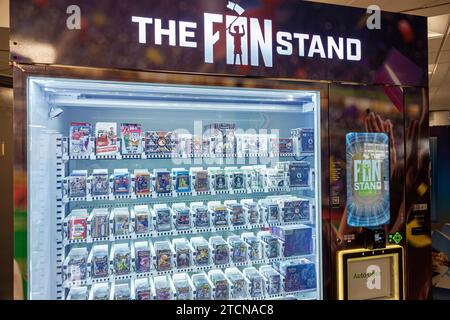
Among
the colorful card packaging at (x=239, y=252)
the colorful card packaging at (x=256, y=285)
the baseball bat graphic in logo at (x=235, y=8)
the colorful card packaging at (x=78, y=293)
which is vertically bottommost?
the colorful card packaging at (x=256, y=285)

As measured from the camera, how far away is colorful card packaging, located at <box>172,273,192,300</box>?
196 cm

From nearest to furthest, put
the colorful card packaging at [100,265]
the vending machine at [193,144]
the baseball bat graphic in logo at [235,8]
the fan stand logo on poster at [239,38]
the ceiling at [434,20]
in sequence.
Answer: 1. the vending machine at [193,144]
2. the fan stand logo on poster at [239,38]
3. the baseball bat graphic in logo at [235,8]
4. the colorful card packaging at [100,265]
5. the ceiling at [434,20]

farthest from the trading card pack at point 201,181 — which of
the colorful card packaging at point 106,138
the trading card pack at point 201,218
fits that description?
the colorful card packaging at point 106,138

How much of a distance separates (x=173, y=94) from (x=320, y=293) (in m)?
1.64

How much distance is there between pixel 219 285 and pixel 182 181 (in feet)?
2.65

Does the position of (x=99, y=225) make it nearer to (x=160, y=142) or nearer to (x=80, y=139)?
(x=80, y=139)

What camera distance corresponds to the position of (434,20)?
3.61 metres

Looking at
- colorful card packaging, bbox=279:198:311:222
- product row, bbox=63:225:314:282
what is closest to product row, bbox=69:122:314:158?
colorful card packaging, bbox=279:198:311:222

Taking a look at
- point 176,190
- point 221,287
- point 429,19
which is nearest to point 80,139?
point 176,190

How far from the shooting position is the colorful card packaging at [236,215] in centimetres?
212

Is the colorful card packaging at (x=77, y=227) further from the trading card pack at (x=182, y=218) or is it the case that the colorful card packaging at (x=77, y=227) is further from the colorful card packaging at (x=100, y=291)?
the trading card pack at (x=182, y=218)

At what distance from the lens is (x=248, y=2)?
5.81 feet

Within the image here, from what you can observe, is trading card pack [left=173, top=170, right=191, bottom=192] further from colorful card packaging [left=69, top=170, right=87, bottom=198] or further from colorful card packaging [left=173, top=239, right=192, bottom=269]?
colorful card packaging [left=69, top=170, right=87, bottom=198]
